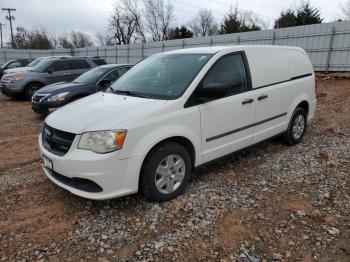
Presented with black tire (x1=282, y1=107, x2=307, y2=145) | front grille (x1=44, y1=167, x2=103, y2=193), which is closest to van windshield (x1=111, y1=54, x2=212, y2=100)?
front grille (x1=44, y1=167, x2=103, y2=193)

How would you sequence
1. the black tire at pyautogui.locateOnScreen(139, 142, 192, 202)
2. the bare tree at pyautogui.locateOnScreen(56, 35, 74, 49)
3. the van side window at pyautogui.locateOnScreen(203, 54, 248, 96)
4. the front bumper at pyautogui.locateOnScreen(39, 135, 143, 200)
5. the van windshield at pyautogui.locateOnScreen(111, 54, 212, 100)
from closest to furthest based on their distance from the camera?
the front bumper at pyautogui.locateOnScreen(39, 135, 143, 200) < the black tire at pyautogui.locateOnScreen(139, 142, 192, 202) < the van windshield at pyautogui.locateOnScreen(111, 54, 212, 100) < the van side window at pyautogui.locateOnScreen(203, 54, 248, 96) < the bare tree at pyautogui.locateOnScreen(56, 35, 74, 49)

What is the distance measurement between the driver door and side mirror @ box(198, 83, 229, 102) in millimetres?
73

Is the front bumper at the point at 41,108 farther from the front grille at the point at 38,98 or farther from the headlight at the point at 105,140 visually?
the headlight at the point at 105,140

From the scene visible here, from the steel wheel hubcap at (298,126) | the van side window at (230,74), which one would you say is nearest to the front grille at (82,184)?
the van side window at (230,74)

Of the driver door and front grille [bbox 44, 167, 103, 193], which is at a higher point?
the driver door

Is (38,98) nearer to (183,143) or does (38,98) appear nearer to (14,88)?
(14,88)

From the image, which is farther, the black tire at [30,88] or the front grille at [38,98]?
the black tire at [30,88]

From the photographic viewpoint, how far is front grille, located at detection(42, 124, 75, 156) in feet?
11.2

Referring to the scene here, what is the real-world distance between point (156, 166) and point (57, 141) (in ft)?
3.69

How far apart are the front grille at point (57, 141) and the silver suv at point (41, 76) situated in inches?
355

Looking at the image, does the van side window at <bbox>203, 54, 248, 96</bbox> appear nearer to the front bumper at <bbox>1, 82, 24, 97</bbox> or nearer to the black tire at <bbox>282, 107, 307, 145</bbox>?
the black tire at <bbox>282, 107, 307, 145</bbox>

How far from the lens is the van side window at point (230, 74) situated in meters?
4.09

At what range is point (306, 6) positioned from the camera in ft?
85.6

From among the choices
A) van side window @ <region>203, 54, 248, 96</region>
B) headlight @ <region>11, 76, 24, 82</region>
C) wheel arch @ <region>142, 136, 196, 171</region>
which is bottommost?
headlight @ <region>11, 76, 24, 82</region>
